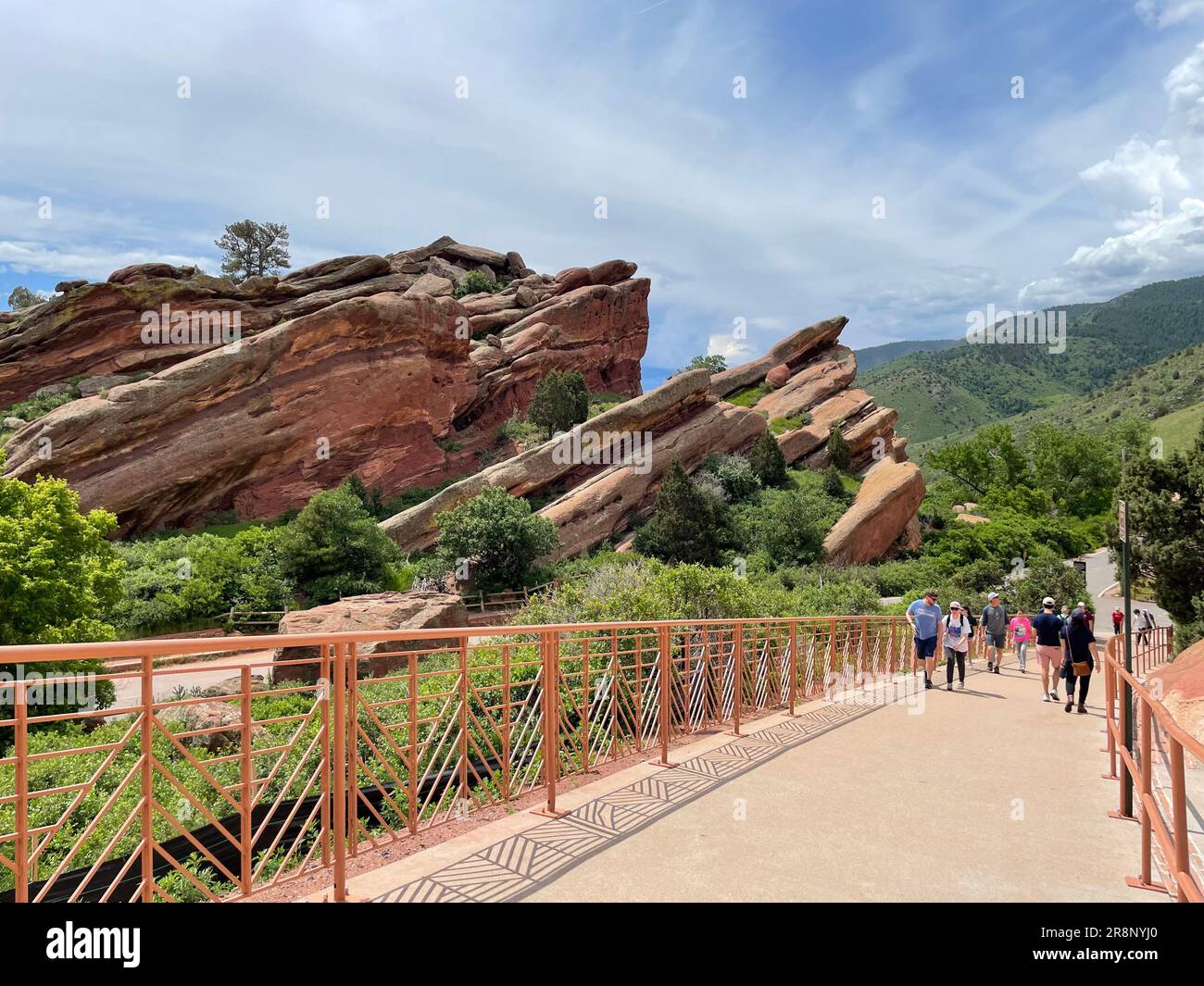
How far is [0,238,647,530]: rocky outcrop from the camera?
100 ft

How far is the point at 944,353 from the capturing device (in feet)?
541

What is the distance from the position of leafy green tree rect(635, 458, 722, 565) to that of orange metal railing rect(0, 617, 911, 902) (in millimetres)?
17388

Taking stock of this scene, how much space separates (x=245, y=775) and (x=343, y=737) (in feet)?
1.44

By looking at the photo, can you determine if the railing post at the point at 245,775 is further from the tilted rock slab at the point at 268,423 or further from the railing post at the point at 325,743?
the tilted rock slab at the point at 268,423

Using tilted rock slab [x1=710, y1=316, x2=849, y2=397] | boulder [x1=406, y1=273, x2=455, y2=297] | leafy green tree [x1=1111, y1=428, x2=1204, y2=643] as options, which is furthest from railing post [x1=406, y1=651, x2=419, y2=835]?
tilted rock slab [x1=710, y1=316, x2=849, y2=397]

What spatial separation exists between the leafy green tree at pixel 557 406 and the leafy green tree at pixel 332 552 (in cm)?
1585

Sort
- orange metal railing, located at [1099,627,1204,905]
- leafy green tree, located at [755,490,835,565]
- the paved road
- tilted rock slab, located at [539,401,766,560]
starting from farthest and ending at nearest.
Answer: the paved road, tilted rock slab, located at [539,401,766,560], leafy green tree, located at [755,490,835,565], orange metal railing, located at [1099,627,1204,905]

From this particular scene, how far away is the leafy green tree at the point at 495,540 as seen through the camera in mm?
29250

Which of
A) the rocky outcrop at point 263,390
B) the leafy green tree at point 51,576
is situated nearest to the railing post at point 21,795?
the leafy green tree at point 51,576

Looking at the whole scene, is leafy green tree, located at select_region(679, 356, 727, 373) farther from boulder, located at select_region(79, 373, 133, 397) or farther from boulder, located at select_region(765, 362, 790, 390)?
boulder, located at select_region(79, 373, 133, 397)

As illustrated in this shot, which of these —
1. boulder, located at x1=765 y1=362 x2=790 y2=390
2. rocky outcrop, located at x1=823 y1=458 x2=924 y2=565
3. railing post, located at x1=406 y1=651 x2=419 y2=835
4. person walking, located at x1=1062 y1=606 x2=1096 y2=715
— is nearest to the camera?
railing post, located at x1=406 y1=651 x2=419 y2=835
